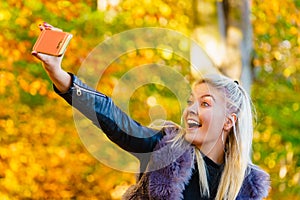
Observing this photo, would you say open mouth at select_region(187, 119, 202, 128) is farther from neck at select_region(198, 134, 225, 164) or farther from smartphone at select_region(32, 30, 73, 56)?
smartphone at select_region(32, 30, 73, 56)

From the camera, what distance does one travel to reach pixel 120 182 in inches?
277

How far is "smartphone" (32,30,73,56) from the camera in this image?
2275 mm

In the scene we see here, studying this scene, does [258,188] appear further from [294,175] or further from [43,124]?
[294,175]

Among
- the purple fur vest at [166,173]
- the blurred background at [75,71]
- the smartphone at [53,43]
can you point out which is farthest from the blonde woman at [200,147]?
the blurred background at [75,71]

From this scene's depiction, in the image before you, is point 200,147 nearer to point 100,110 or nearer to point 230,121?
point 230,121

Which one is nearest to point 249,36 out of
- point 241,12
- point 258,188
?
point 241,12

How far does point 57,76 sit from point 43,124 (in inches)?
168

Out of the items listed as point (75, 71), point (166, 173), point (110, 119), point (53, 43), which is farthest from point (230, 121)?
point (75, 71)

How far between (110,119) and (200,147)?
1.38 feet

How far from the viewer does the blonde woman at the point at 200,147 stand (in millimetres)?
2676

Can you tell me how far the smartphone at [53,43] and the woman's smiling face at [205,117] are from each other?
0.65 metres

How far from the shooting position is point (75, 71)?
256 inches

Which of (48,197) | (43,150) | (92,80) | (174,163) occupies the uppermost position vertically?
(174,163)

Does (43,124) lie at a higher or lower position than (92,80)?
lower
